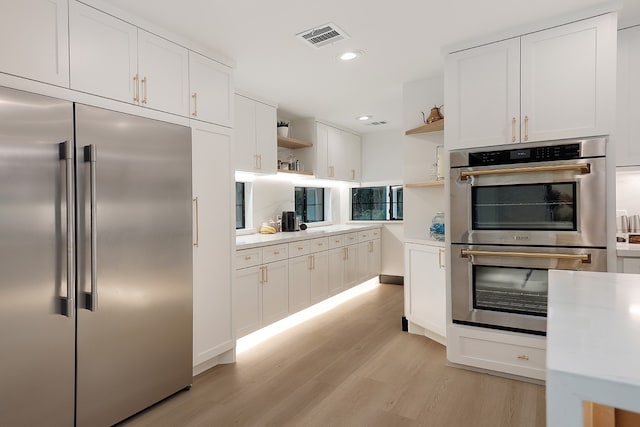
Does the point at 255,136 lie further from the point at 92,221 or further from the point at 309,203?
the point at 92,221

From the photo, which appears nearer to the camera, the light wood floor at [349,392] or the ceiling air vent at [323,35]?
the light wood floor at [349,392]

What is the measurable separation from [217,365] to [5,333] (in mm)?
1523

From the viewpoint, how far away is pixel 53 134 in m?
1.76

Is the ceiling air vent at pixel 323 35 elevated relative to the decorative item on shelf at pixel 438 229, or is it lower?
elevated

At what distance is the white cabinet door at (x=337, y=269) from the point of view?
174 inches

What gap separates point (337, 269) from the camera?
454 cm

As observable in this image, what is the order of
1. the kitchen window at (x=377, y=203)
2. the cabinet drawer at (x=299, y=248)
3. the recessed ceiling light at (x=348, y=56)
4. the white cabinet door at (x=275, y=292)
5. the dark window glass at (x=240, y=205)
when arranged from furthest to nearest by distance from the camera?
the kitchen window at (x=377, y=203) → the dark window glass at (x=240, y=205) → the cabinet drawer at (x=299, y=248) → the white cabinet door at (x=275, y=292) → the recessed ceiling light at (x=348, y=56)

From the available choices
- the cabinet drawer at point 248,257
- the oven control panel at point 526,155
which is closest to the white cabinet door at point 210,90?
the cabinet drawer at point 248,257

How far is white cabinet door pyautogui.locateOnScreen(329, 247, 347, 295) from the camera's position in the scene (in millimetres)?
4414

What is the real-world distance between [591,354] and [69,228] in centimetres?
211

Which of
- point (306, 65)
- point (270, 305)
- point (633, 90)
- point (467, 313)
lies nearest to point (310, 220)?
point (270, 305)

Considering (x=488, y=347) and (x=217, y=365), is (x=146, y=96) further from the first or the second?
(x=488, y=347)

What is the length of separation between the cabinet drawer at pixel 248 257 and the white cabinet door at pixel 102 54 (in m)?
1.47

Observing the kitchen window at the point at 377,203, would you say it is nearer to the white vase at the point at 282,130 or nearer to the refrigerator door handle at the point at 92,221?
the white vase at the point at 282,130
